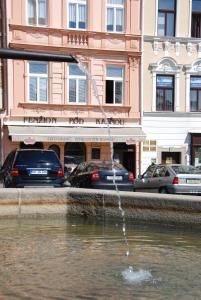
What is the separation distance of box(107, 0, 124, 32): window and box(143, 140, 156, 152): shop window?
5.81 metres

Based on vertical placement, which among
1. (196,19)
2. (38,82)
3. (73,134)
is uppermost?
(196,19)

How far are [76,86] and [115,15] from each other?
13.3ft

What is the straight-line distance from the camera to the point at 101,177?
1627 centimetres

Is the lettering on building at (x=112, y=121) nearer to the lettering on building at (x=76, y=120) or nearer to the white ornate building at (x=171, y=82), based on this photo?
the lettering on building at (x=76, y=120)

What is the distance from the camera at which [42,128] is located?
24.4 m

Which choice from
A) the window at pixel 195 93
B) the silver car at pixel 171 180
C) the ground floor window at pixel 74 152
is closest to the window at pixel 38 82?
the ground floor window at pixel 74 152

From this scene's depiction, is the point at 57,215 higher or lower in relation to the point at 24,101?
lower

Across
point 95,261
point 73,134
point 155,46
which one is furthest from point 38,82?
point 95,261

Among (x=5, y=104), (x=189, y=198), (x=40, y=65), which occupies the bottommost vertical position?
(x=189, y=198)

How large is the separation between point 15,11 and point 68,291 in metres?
20.2

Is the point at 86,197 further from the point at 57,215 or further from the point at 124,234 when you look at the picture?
the point at 124,234

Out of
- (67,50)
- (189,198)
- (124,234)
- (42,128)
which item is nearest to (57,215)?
(124,234)

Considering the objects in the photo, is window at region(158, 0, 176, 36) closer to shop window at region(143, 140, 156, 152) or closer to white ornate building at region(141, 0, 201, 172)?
white ornate building at region(141, 0, 201, 172)

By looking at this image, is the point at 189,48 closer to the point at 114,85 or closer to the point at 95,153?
the point at 114,85
